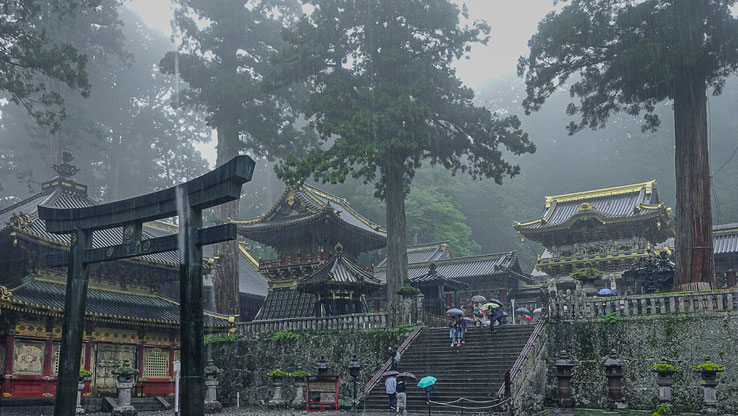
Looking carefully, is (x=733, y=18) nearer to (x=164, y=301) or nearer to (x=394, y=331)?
(x=394, y=331)

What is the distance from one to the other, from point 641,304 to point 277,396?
13.1 meters

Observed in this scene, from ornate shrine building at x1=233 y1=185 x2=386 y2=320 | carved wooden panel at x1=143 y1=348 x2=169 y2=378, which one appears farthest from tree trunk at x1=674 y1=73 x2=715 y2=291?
carved wooden panel at x1=143 y1=348 x2=169 y2=378

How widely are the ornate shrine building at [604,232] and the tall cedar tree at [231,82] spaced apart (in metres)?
16.1

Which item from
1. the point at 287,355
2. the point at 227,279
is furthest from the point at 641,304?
the point at 227,279

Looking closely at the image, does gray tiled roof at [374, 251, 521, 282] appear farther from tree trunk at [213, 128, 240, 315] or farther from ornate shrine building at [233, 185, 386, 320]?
tree trunk at [213, 128, 240, 315]

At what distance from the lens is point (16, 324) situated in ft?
73.7

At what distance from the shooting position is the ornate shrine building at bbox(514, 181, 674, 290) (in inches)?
1460

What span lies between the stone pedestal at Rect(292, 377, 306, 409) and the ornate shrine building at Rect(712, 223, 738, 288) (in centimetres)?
2489

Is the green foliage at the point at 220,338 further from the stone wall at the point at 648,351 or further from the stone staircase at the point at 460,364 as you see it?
the stone wall at the point at 648,351

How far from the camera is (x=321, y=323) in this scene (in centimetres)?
2603

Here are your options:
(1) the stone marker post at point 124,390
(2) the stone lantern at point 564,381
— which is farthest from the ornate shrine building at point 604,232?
(1) the stone marker post at point 124,390

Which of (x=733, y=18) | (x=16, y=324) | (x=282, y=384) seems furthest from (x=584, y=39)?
(x=16, y=324)

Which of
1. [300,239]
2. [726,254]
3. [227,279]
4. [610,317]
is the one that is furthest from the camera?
[300,239]

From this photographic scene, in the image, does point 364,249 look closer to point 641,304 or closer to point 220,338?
point 220,338
